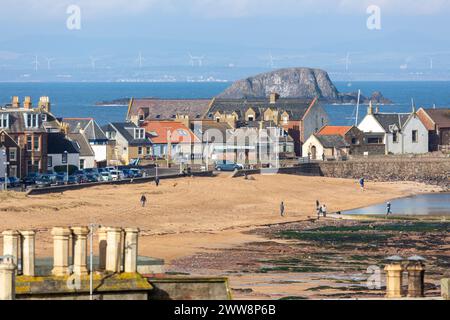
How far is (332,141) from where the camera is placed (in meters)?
123

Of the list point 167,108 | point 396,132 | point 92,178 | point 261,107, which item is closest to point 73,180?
point 92,178

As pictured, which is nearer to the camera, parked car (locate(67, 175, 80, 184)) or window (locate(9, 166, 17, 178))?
parked car (locate(67, 175, 80, 184))

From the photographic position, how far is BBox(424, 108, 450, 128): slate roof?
427ft

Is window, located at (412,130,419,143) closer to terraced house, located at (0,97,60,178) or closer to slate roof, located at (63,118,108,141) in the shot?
slate roof, located at (63,118,108,141)

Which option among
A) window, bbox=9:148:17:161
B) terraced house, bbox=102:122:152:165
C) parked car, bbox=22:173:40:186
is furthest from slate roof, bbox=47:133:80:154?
terraced house, bbox=102:122:152:165

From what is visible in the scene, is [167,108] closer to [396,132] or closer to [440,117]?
[396,132]

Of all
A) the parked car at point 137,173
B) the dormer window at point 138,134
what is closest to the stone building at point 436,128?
the dormer window at point 138,134

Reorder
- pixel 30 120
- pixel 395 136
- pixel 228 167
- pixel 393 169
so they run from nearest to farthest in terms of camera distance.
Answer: pixel 30 120 → pixel 228 167 → pixel 393 169 → pixel 395 136

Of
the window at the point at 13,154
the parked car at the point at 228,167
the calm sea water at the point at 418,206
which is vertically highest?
the window at the point at 13,154

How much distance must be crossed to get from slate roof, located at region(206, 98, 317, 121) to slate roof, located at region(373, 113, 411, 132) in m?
6.94

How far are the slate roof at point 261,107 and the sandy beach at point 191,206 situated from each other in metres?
20.2

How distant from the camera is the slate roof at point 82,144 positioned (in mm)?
103188

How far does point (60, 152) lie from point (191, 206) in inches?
718

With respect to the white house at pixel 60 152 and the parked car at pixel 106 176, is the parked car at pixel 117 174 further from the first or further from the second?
the white house at pixel 60 152
